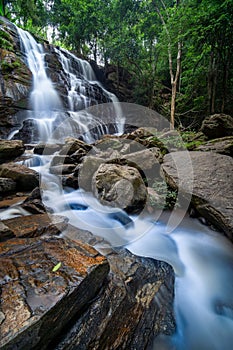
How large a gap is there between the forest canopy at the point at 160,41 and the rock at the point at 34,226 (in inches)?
286

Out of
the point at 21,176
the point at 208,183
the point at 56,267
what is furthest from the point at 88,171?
the point at 56,267

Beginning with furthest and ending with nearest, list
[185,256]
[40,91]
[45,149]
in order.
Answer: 1. [40,91]
2. [45,149]
3. [185,256]

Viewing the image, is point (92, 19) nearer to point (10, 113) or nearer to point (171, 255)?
point (10, 113)

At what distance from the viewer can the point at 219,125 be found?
5.79 meters

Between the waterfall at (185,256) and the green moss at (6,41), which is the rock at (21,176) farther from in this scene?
the green moss at (6,41)

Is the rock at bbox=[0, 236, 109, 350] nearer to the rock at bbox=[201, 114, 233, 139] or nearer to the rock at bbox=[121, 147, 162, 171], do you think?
the rock at bbox=[121, 147, 162, 171]

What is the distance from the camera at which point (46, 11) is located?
1856cm

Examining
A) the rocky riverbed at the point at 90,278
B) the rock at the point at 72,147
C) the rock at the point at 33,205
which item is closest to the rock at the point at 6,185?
the rocky riverbed at the point at 90,278

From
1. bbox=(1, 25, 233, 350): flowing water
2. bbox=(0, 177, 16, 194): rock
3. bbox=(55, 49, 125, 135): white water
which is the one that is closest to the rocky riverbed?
bbox=(1, 25, 233, 350): flowing water

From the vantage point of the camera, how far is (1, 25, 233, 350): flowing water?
189 centimetres

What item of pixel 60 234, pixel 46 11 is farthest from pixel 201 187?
pixel 46 11

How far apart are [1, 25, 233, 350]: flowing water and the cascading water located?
5.17 metres

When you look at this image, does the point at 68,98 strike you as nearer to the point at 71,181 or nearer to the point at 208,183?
the point at 71,181

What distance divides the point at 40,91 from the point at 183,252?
11.7 m
